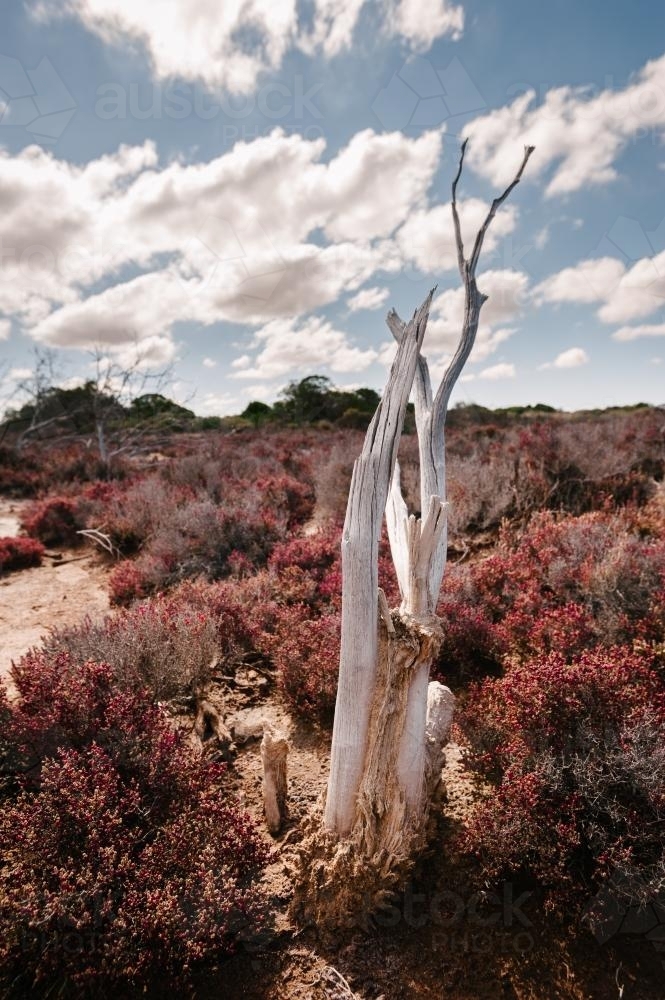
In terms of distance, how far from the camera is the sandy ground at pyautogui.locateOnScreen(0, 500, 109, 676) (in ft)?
17.1

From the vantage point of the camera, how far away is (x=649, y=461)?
374 inches

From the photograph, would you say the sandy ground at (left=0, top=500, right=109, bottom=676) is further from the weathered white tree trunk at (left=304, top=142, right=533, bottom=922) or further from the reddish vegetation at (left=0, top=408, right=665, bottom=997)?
the weathered white tree trunk at (left=304, top=142, right=533, bottom=922)

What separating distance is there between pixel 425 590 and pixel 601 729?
1.30 metres

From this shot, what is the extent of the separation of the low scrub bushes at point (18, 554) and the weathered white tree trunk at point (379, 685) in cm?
700

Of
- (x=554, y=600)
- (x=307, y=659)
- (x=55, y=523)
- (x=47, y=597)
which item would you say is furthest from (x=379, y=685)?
(x=55, y=523)

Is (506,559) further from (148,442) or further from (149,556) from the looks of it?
(148,442)

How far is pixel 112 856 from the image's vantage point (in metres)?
2.10

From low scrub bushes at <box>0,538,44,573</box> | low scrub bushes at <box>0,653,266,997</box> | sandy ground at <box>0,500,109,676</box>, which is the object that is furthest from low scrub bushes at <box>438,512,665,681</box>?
low scrub bushes at <box>0,538,44,573</box>

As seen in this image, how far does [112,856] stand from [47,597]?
5.13 meters

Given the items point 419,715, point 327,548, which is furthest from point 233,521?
point 419,715

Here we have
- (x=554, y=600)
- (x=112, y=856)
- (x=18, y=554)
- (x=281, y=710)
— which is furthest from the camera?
(x=18, y=554)

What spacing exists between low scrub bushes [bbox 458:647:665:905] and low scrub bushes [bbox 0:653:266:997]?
4.16 ft

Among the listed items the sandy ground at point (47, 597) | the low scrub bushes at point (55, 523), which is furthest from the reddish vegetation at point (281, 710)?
the low scrub bushes at point (55, 523)

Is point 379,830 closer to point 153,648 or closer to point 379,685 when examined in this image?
point 379,685
